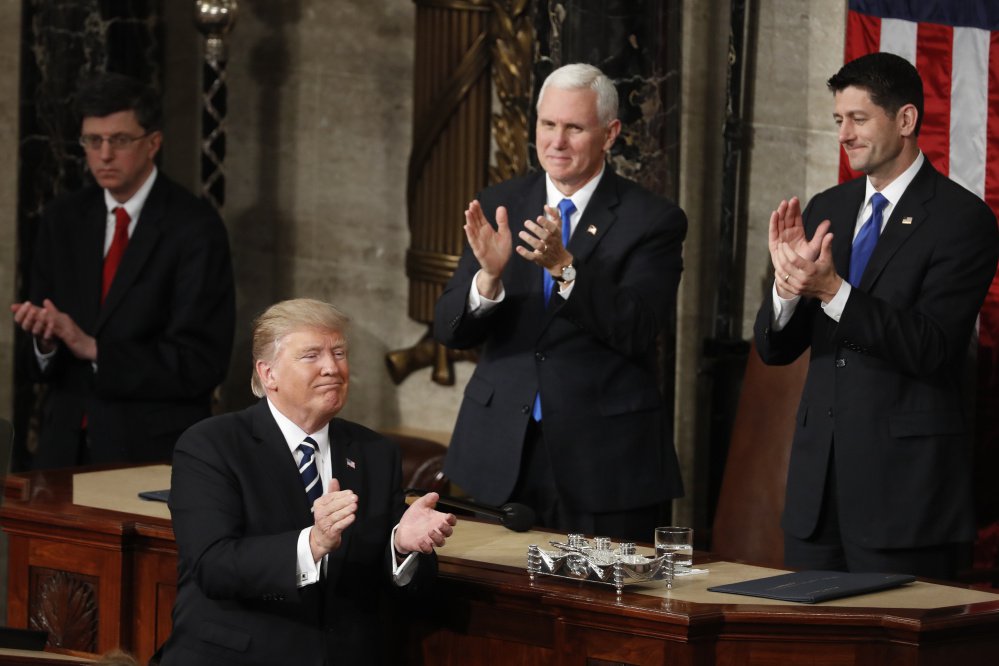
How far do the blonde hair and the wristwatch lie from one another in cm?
68

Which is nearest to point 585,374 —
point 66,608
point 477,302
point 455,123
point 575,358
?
point 575,358

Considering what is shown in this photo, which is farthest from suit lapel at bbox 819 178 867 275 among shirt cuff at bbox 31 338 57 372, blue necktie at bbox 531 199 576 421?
shirt cuff at bbox 31 338 57 372

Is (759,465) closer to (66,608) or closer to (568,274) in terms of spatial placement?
(568,274)

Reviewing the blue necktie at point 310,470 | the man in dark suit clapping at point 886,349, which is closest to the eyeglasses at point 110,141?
the blue necktie at point 310,470

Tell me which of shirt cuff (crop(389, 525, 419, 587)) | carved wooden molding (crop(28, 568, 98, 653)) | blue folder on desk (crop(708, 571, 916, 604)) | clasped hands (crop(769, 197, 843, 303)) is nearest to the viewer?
blue folder on desk (crop(708, 571, 916, 604))

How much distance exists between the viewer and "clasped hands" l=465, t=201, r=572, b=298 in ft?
14.2

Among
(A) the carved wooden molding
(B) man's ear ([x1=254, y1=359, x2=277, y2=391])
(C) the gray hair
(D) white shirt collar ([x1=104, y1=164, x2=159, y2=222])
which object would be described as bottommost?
(A) the carved wooden molding

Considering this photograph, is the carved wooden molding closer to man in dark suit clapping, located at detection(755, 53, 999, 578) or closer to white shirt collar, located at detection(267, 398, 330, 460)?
white shirt collar, located at detection(267, 398, 330, 460)

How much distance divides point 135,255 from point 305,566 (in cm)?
244

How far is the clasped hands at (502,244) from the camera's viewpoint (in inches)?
171

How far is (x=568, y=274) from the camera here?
14.5 ft

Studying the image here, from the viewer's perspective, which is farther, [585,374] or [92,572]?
[585,374]

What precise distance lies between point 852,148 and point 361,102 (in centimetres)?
353

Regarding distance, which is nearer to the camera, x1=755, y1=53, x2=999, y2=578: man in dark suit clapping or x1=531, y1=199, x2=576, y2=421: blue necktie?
x1=755, y1=53, x2=999, y2=578: man in dark suit clapping
